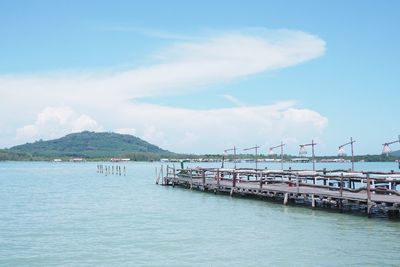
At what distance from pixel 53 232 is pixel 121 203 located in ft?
45.1

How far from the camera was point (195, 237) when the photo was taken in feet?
70.6

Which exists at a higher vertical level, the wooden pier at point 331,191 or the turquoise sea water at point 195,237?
the wooden pier at point 331,191

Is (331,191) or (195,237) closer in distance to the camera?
(195,237)

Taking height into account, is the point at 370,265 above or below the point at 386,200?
below

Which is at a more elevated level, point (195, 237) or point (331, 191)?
point (331, 191)

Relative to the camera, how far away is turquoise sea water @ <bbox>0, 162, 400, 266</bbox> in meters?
17.5

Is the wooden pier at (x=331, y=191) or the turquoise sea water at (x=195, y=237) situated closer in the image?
the turquoise sea water at (x=195, y=237)

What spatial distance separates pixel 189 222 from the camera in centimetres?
2623

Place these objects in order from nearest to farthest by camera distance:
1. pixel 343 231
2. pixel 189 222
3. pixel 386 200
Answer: pixel 343 231, pixel 386 200, pixel 189 222

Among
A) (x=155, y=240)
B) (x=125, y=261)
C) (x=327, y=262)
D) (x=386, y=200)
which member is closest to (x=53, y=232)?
(x=155, y=240)

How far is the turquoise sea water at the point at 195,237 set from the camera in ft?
57.4

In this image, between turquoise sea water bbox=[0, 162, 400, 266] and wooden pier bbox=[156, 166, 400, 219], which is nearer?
turquoise sea water bbox=[0, 162, 400, 266]

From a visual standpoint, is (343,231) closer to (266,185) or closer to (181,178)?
(266,185)

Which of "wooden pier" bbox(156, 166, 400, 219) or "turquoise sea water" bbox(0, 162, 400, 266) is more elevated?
"wooden pier" bbox(156, 166, 400, 219)
